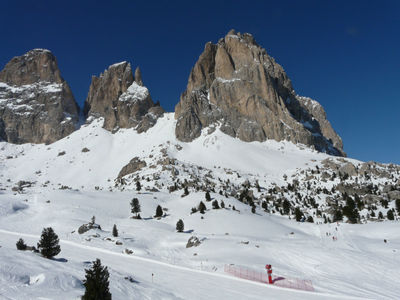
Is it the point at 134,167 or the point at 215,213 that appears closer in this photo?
the point at 215,213

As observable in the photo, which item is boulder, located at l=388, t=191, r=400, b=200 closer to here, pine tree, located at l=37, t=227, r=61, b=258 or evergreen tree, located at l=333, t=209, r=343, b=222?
evergreen tree, located at l=333, t=209, r=343, b=222

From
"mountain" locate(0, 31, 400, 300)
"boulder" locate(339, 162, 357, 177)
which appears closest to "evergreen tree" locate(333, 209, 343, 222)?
"mountain" locate(0, 31, 400, 300)

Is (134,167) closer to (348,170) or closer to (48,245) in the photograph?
(348,170)

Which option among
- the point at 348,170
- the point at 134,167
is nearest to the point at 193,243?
the point at 134,167

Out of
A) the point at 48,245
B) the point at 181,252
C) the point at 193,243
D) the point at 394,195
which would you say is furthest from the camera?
the point at 394,195

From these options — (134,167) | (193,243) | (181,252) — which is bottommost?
(181,252)

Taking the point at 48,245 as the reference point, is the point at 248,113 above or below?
above

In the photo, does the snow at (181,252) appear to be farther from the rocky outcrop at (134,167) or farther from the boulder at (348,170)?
the boulder at (348,170)

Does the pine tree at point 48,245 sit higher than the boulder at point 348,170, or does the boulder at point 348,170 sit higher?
the boulder at point 348,170

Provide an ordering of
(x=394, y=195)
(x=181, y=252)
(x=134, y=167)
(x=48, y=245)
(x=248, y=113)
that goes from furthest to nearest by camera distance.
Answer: (x=248, y=113), (x=134, y=167), (x=394, y=195), (x=181, y=252), (x=48, y=245)

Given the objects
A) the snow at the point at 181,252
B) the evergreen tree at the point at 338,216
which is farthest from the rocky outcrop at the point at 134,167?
the evergreen tree at the point at 338,216

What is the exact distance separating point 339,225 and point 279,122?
13115 centimetres

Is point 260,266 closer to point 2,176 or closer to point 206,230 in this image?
point 206,230

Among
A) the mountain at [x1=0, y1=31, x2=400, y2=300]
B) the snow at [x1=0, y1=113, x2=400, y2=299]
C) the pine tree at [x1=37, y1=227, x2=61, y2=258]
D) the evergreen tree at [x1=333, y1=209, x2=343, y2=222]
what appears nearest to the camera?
the snow at [x1=0, y1=113, x2=400, y2=299]
